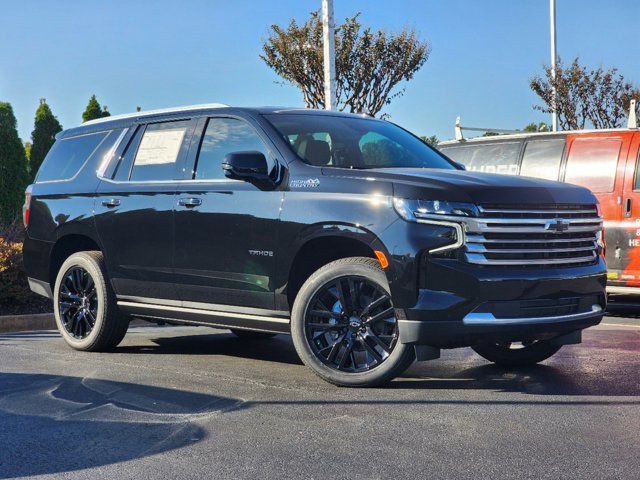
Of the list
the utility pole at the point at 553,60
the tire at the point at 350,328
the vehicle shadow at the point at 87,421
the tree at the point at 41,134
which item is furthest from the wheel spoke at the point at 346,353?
the utility pole at the point at 553,60

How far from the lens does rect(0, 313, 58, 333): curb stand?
10172 millimetres

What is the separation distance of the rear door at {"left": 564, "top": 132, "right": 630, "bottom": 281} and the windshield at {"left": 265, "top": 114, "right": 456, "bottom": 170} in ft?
14.2

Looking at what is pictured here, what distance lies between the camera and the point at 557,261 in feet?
19.2

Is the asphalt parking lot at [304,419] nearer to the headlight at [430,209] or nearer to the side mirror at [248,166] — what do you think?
the headlight at [430,209]

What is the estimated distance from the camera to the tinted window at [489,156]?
12.1 m

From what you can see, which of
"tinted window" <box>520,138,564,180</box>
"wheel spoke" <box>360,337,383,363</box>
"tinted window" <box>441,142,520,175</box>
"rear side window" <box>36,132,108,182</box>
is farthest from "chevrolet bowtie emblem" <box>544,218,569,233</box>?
"tinted window" <box>441,142,520,175</box>

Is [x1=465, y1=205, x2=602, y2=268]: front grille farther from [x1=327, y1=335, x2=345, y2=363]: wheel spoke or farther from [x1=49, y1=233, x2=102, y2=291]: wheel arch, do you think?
[x1=49, y1=233, x2=102, y2=291]: wheel arch

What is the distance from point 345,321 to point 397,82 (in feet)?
85.5

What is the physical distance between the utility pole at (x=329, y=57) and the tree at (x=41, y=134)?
1126cm

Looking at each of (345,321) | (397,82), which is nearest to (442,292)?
(345,321)

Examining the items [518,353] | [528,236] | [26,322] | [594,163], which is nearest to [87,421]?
[528,236]

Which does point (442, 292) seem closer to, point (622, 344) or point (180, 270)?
point (180, 270)

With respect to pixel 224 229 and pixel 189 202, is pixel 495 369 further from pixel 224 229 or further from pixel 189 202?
pixel 189 202

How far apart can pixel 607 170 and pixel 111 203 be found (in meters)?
6.28
